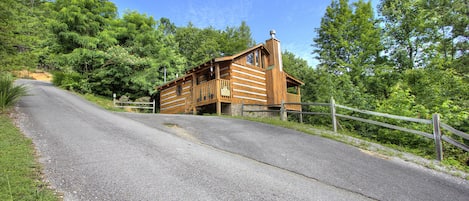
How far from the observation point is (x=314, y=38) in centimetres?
3005

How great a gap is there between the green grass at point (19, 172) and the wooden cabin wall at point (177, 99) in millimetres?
11318

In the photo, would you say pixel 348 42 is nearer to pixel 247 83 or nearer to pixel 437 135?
pixel 247 83

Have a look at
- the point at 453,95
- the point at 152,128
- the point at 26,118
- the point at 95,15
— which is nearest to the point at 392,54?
the point at 453,95

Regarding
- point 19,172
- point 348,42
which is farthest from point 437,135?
point 348,42

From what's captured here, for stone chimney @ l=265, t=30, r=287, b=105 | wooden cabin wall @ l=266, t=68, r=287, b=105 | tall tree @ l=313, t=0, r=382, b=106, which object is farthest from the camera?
tall tree @ l=313, t=0, r=382, b=106

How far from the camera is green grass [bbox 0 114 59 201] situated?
3.51 m

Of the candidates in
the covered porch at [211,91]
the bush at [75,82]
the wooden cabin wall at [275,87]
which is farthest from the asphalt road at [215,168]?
the bush at [75,82]

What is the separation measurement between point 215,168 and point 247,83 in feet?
38.4

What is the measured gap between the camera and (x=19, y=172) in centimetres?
424

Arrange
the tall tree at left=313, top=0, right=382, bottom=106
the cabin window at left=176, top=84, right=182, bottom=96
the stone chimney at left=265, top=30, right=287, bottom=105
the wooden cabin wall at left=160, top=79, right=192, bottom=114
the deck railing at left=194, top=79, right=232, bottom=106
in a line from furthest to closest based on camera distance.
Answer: the tall tree at left=313, top=0, right=382, bottom=106
the cabin window at left=176, top=84, right=182, bottom=96
the wooden cabin wall at left=160, top=79, right=192, bottom=114
the stone chimney at left=265, top=30, right=287, bottom=105
the deck railing at left=194, top=79, right=232, bottom=106

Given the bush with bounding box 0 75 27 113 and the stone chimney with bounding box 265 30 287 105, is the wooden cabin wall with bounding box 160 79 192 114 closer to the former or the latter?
the stone chimney with bounding box 265 30 287 105

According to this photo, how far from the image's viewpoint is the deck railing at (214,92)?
48.0 ft

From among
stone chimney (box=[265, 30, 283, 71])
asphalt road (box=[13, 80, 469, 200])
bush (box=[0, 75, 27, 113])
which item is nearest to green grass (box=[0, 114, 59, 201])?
asphalt road (box=[13, 80, 469, 200])

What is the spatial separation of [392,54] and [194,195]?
22.1 meters
